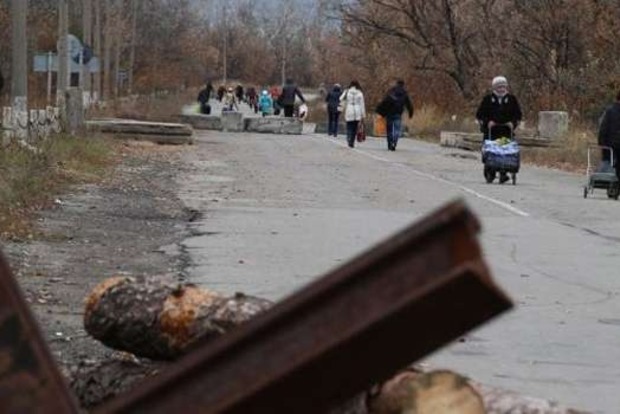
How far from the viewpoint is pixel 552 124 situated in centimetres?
4072

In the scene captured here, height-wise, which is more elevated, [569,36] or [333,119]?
[569,36]

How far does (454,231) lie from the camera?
9.55 feet

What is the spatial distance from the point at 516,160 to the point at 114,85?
50.6 m

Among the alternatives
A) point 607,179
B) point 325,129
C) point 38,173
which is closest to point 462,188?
point 607,179

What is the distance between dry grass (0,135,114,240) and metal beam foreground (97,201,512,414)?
1095cm

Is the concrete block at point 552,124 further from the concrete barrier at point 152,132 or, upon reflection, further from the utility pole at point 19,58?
the utility pole at point 19,58

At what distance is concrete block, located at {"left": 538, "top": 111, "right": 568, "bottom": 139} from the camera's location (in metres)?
40.1

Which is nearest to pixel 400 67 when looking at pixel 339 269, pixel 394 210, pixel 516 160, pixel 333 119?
pixel 333 119

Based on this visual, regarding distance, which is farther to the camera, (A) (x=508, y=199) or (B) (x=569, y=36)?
(B) (x=569, y=36)

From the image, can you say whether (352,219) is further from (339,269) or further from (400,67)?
(400,67)

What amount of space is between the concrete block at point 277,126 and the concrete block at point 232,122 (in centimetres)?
29

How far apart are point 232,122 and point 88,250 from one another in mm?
38799

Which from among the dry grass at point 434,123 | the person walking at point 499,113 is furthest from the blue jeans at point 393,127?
the person walking at point 499,113

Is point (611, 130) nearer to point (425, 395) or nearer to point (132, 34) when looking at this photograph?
point (425, 395)
